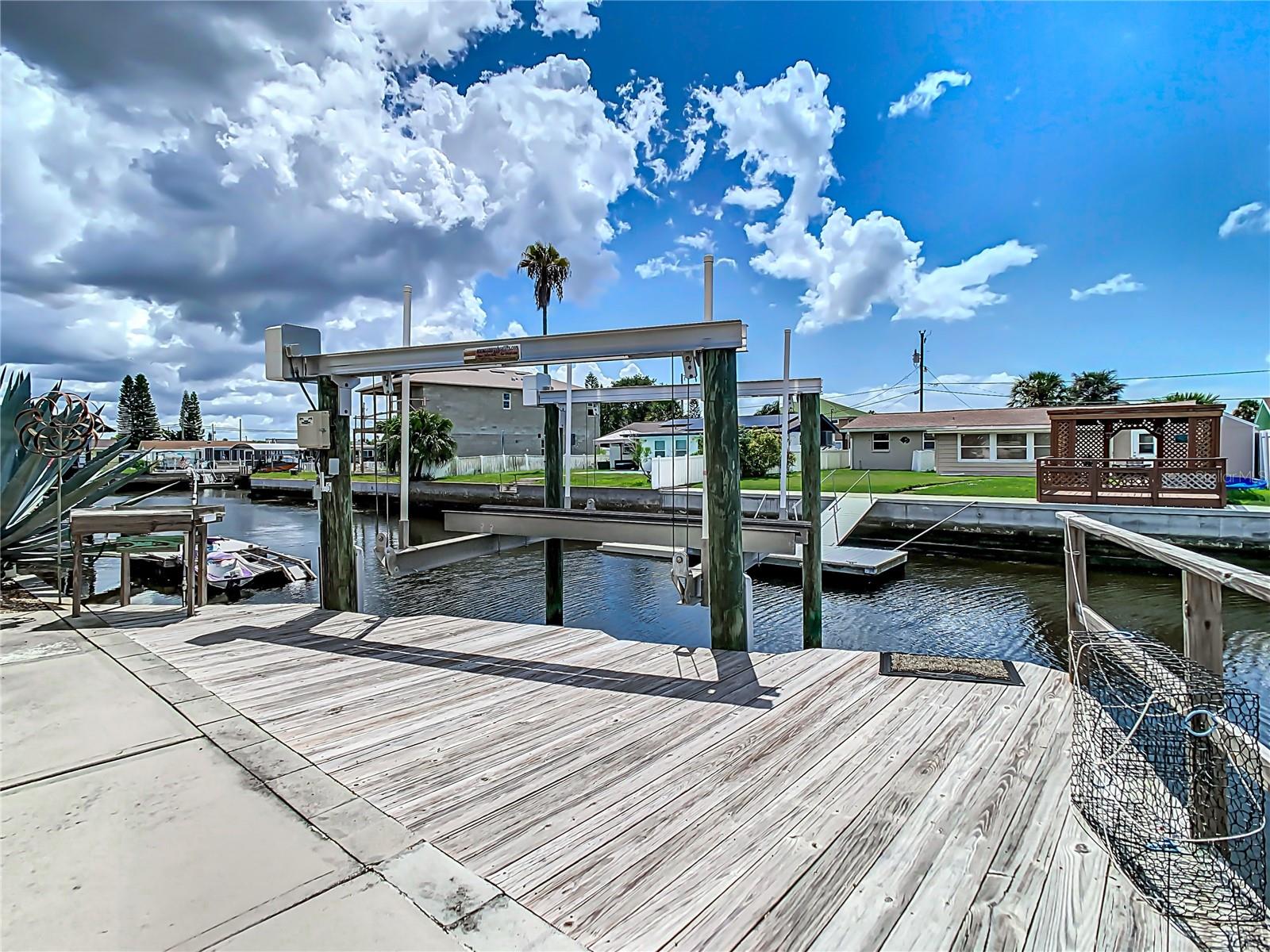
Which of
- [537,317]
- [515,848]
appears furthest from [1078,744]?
[537,317]

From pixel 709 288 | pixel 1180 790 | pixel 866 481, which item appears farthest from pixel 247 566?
pixel 866 481

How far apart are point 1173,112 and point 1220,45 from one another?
16.9ft

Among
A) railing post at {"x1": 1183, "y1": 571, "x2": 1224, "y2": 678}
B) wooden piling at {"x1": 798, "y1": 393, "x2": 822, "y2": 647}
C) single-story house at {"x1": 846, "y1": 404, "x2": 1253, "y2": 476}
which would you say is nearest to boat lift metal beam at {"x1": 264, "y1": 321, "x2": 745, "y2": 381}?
railing post at {"x1": 1183, "y1": 571, "x2": 1224, "y2": 678}

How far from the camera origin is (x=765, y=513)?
36.1 ft

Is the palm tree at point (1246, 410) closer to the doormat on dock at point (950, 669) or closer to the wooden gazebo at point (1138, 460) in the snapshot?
the wooden gazebo at point (1138, 460)

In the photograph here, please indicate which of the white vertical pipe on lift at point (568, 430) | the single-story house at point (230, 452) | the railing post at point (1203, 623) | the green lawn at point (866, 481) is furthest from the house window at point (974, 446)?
the single-story house at point (230, 452)

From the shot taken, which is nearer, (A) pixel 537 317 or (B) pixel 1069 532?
(B) pixel 1069 532

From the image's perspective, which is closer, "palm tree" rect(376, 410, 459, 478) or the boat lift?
the boat lift

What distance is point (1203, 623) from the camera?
228 centimetres

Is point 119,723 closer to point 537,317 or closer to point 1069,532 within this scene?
point 1069,532

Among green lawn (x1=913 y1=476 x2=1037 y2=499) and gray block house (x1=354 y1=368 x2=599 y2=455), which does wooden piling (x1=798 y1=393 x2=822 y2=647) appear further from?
gray block house (x1=354 y1=368 x2=599 y2=455)

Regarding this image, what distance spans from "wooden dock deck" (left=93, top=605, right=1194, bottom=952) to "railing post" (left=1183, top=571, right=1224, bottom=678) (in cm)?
68

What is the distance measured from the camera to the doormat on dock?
3.58m

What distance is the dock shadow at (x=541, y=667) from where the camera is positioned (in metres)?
3.35
